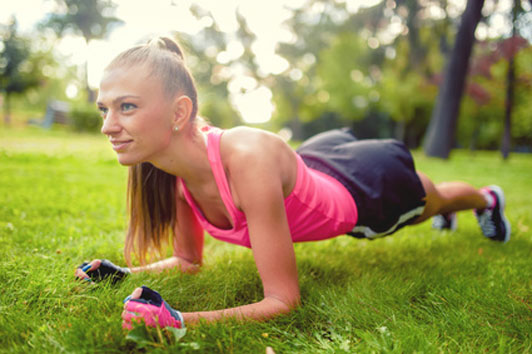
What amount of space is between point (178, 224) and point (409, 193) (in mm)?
1492

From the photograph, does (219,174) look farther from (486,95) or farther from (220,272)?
(486,95)

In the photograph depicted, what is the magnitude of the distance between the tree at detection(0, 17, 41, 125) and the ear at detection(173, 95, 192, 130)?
19.8m

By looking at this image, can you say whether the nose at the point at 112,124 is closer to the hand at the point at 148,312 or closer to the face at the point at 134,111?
the face at the point at 134,111

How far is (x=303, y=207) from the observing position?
6.79ft

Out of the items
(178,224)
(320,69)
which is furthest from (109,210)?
(320,69)

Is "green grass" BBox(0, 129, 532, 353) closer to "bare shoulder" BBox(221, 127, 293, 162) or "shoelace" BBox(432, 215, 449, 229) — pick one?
"shoelace" BBox(432, 215, 449, 229)

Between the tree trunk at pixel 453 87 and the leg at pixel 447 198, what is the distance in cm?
1105

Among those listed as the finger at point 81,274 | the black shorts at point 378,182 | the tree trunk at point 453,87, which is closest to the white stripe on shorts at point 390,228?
the black shorts at point 378,182

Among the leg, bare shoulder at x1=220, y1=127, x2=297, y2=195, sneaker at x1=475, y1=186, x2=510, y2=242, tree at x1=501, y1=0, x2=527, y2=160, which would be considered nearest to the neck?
bare shoulder at x1=220, y1=127, x2=297, y2=195

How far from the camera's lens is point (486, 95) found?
61.5 feet

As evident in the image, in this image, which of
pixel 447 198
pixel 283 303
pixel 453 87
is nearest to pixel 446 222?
pixel 447 198

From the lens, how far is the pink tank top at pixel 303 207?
184cm

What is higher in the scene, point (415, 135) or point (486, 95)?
point (486, 95)

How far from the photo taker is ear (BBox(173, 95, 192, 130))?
5.67ft
